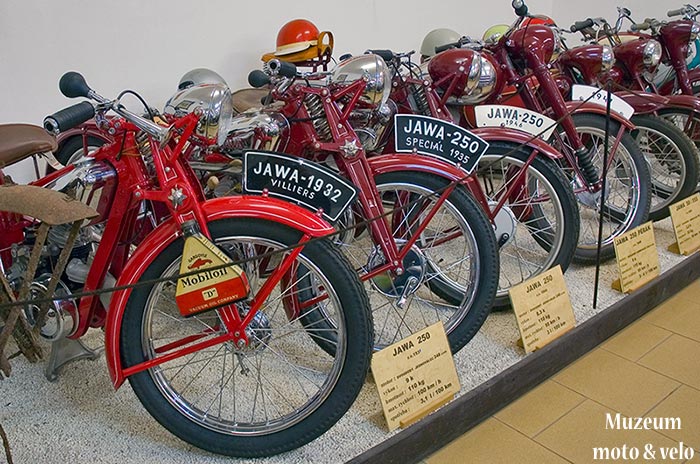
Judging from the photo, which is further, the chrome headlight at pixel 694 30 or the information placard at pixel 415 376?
the chrome headlight at pixel 694 30

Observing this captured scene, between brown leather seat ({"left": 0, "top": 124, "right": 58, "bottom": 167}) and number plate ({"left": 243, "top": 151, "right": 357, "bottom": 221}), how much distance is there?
842 millimetres

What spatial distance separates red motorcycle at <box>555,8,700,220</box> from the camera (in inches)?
107

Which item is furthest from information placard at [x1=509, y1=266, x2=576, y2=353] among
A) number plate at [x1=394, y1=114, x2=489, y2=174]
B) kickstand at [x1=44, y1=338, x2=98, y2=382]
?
kickstand at [x1=44, y1=338, x2=98, y2=382]

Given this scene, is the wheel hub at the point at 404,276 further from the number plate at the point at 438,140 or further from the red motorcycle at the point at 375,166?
the number plate at the point at 438,140

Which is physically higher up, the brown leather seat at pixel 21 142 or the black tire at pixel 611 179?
the brown leather seat at pixel 21 142

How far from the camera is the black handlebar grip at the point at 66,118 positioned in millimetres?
1483

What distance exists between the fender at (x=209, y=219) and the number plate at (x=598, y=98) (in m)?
1.42

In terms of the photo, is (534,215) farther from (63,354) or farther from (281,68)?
(63,354)

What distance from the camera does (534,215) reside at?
2.65 metres

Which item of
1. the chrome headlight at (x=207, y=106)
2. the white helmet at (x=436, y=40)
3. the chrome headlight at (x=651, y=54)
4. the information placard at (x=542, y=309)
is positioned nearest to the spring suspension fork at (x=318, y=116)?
the chrome headlight at (x=207, y=106)

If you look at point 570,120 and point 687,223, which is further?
point 687,223

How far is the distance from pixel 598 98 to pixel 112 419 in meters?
2.05

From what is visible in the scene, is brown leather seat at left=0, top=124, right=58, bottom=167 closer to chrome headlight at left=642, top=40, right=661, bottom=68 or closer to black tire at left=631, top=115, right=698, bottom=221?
black tire at left=631, top=115, right=698, bottom=221

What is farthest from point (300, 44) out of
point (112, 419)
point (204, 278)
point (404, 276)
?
point (112, 419)
